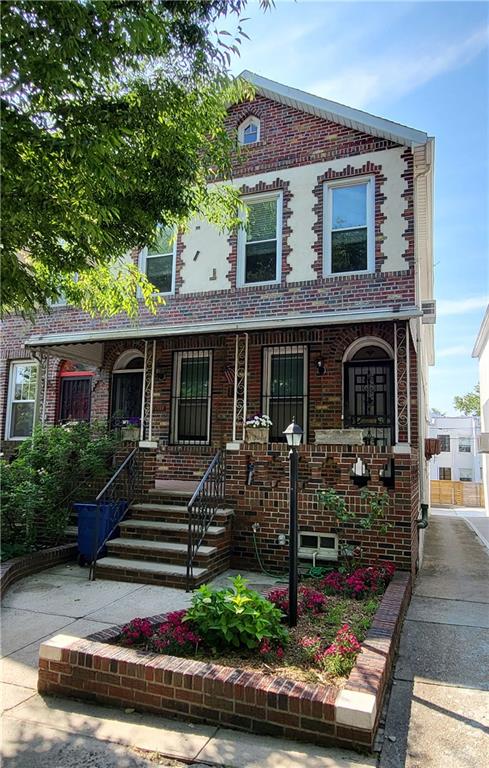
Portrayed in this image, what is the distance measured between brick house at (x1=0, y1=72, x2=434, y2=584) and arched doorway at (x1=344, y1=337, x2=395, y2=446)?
0.02m

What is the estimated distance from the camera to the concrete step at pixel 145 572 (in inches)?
238

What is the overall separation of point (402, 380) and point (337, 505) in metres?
2.19

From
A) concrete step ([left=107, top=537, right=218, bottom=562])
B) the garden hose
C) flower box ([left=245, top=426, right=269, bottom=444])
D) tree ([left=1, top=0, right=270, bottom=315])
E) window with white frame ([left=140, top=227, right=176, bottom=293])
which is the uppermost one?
window with white frame ([left=140, top=227, right=176, bottom=293])

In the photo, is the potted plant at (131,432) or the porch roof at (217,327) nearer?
the porch roof at (217,327)

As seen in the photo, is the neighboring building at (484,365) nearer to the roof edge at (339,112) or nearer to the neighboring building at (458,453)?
the roof edge at (339,112)

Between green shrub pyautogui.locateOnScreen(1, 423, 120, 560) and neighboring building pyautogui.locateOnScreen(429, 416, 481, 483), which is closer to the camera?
green shrub pyautogui.locateOnScreen(1, 423, 120, 560)

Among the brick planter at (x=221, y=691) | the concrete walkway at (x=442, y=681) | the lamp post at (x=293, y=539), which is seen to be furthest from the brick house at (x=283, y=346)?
the brick planter at (x=221, y=691)

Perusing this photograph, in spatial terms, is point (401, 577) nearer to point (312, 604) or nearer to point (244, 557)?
point (312, 604)

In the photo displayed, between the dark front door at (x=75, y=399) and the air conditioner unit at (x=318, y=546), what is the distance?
5.45m

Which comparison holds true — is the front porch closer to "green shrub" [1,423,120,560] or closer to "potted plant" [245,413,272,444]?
"potted plant" [245,413,272,444]

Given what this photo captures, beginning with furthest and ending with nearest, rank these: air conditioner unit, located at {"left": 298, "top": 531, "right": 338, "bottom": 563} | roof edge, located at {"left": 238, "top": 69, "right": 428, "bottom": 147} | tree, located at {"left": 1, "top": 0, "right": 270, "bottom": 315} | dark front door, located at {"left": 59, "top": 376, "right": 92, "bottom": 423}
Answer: dark front door, located at {"left": 59, "top": 376, "right": 92, "bottom": 423}, roof edge, located at {"left": 238, "top": 69, "right": 428, "bottom": 147}, air conditioner unit, located at {"left": 298, "top": 531, "right": 338, "bottom": 563}, tree, located at {"left": 1, "top": 0, "right": 270, "bottom": 315}

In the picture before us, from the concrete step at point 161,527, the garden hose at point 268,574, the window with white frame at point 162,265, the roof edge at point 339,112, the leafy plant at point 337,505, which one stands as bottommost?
the garden hose at point 268,574

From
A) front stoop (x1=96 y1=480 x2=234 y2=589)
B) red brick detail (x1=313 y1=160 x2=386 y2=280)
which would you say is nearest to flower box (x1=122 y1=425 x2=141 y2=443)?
front stoop (x1=96 y1=480 x2=234 y2=589)

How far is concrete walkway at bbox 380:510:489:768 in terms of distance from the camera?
10.2ft
